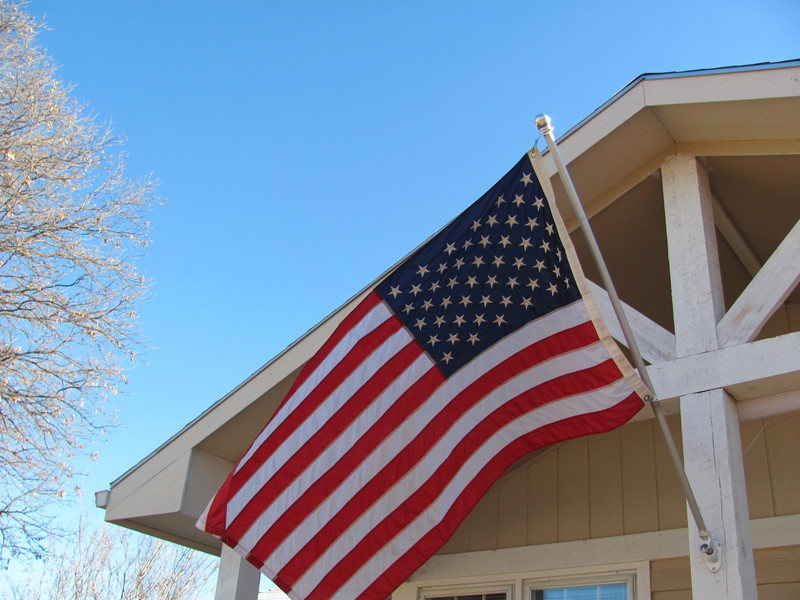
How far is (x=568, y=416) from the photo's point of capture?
4.07m

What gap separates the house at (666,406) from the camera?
13.7 feet

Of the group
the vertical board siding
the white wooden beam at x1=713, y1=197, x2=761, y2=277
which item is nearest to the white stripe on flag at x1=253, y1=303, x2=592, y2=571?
the white wooden beam at x1=713, y1=197, x2=761, y2=277

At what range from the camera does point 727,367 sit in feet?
13.8

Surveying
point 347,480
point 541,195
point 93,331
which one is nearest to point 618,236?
point 541,195

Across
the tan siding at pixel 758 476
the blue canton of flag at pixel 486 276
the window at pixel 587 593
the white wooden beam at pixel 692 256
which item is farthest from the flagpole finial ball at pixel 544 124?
the window at pixel 587 593

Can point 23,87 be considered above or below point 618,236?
above

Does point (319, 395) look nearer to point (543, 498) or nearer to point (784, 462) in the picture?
point (543, 498)

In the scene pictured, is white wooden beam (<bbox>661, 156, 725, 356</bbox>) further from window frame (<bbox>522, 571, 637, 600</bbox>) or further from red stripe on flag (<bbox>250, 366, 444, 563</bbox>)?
window frame (<bbox>522, 571, 637, 600</bbox>)

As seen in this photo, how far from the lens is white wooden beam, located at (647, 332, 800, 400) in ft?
13.3

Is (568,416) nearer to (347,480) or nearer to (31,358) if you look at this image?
(347,480)

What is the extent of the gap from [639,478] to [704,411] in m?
2.24

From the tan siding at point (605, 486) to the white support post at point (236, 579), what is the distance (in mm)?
2502

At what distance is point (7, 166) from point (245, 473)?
675cm

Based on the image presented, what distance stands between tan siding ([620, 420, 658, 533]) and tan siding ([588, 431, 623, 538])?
56 millimetres
